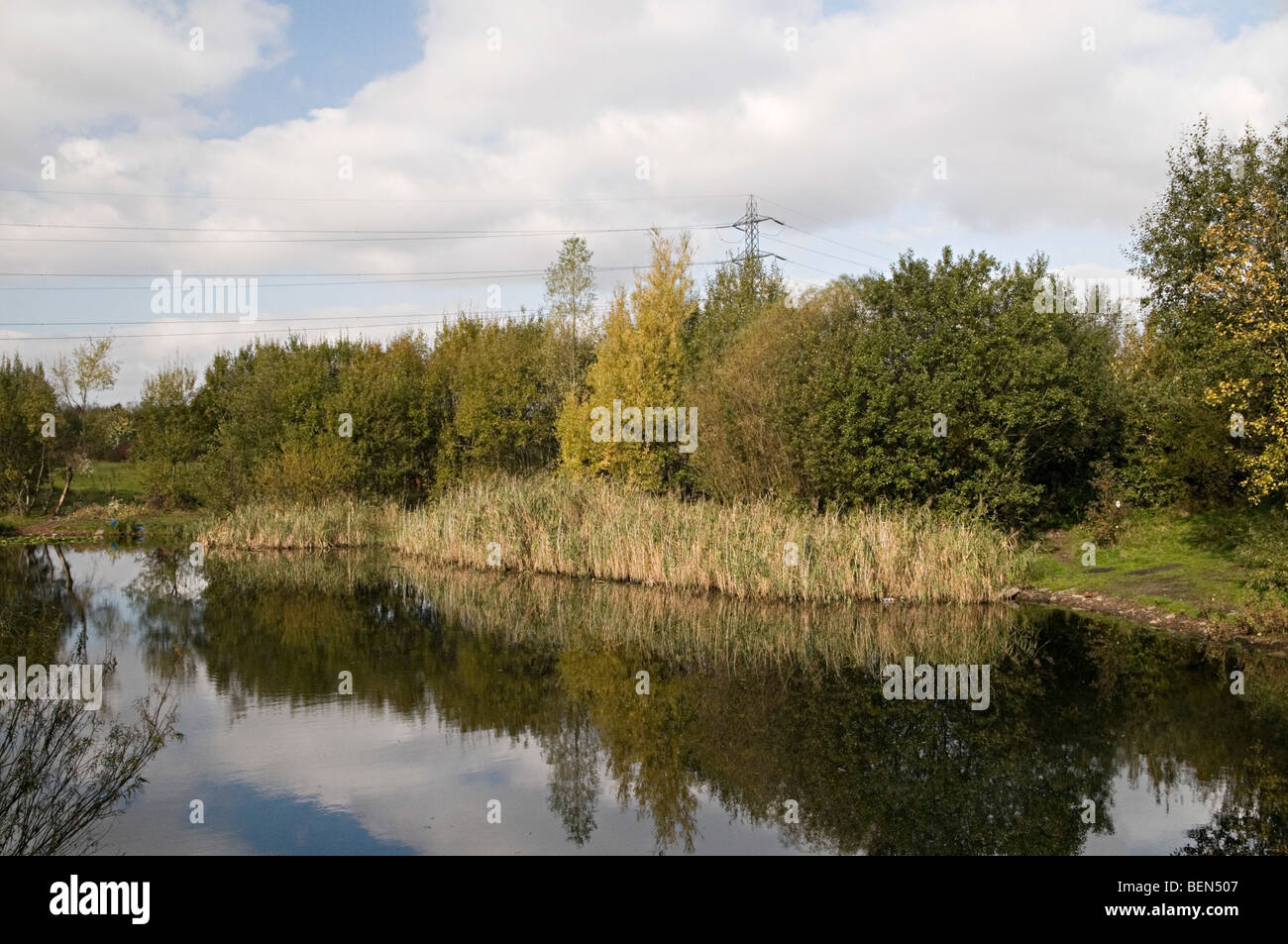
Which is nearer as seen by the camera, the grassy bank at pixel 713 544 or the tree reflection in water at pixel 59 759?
the tree reflection in water at pixel 59 759

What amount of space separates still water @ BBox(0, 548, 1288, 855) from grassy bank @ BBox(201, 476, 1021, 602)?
3.22ft

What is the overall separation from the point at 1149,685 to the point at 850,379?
1041 cm

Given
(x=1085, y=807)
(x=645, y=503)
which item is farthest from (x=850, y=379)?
(x=1085, y=807)

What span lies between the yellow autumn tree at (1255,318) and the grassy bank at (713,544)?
5324 millimetres

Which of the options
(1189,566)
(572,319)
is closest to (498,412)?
(572,319)

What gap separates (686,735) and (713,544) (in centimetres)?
990

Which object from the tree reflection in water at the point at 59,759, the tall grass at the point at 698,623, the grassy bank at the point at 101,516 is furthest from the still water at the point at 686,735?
the grassy bank at the point at 101,516

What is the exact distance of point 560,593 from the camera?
21922mm

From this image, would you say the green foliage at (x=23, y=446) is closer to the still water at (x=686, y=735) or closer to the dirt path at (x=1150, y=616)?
the still water at (x=686, y=735)

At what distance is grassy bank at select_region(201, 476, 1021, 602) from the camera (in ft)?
63.7

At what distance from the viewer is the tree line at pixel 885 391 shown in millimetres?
18141

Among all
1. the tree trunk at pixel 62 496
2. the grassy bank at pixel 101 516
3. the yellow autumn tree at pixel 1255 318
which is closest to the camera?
the yellow autumn tree at pixel 1255 318

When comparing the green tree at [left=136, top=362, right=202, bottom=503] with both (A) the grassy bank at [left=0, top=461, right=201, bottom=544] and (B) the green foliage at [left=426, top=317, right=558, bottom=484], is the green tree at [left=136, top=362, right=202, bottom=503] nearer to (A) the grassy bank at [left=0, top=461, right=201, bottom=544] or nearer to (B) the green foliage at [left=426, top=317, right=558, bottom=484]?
(A) the grassy bank at [left=0, top=461, right=201, bottom=544]

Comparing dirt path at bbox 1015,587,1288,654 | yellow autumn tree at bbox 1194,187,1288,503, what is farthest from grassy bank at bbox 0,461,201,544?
yellow autumn tree at bbox 1194,187,1288,503
